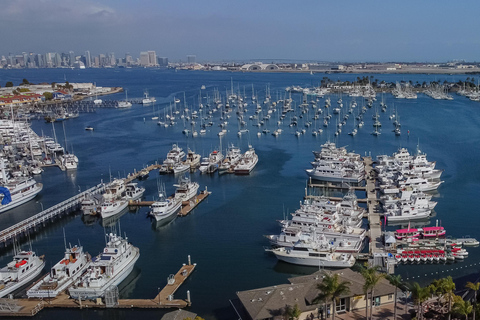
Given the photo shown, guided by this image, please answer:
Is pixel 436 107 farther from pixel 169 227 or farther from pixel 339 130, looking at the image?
pixel 169 227

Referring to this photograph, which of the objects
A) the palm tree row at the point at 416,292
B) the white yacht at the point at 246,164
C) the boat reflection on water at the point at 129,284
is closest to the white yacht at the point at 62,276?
the boat reflection on water at the point at 129,284

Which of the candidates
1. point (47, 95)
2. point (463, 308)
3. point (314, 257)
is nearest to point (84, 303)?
point (314, 257)

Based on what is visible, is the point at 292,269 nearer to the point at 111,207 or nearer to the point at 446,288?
the point at 446,288

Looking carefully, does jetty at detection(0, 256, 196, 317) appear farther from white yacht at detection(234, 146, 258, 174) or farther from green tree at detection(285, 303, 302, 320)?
white yacht at detection(234, 146, 258, 174)

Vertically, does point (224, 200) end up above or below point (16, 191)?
below

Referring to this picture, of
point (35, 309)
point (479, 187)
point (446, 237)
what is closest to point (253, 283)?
point (35, 309)

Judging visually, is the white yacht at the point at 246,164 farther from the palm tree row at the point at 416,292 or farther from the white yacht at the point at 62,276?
the palm tree row at the point at 416,292
